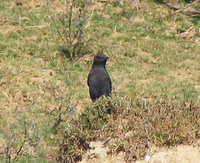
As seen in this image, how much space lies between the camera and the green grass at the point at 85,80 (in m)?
5.59

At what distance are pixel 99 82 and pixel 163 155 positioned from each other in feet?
6.96

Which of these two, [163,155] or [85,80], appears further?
[85,80]

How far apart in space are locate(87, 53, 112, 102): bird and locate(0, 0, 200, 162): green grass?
0.36 meters

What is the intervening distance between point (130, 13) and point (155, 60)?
5.79 ft

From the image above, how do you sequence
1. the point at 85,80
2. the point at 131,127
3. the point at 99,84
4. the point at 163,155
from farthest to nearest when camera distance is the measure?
the point at 85,80, the point at 99,84, the point at 131,127, the point at 163,155

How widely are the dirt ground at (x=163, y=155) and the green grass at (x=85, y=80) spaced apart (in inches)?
2.9

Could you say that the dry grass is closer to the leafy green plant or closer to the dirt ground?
the dirt ground

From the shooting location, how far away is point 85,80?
28.2ft

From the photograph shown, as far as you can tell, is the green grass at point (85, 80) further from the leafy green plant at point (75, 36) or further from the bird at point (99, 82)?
the bird at point (99, 82)

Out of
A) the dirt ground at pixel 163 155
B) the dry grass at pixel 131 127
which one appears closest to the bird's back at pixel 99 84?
the dry grass at pixel 131 127

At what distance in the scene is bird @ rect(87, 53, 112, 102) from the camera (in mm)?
7133

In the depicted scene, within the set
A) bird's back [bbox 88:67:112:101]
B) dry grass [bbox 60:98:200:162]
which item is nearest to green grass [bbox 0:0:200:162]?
dry grass [bbox 60:98:200:162]

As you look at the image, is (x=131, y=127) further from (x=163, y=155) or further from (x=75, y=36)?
(x=75, y=36)

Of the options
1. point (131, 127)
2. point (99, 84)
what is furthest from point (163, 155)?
point (99, 84)
